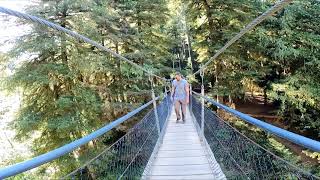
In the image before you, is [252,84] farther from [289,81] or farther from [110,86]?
[110,86]

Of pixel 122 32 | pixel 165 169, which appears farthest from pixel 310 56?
pixel 165 169

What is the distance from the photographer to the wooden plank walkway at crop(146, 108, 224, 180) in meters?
3.15

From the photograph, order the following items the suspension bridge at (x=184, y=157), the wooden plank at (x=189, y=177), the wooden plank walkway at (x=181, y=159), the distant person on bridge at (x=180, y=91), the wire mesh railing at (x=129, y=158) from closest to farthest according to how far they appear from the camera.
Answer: the suspension bridge at (x=184, y=157), the wire mesh railing at (x=129, y=158), the wooden plank at (x=189, y=177), the wooden plank walkway at (x=181, y=159), the distant person on bridge at (x=180, y=91)

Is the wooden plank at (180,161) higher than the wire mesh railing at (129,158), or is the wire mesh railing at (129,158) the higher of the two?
the wire mesh railing at (129,158)

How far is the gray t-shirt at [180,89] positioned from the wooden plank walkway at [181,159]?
67 centimetres

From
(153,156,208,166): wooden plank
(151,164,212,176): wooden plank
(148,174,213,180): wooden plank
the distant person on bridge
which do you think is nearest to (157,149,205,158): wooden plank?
(153,156,208,166): wooden plank

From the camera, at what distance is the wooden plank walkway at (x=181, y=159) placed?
10.3ft

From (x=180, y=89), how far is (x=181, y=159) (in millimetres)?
2132

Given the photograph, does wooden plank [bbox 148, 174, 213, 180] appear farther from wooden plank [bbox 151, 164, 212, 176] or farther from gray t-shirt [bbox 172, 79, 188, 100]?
gray t-shirt [bbox 172, 79, 188, 100]

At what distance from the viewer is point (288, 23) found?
11.1 metres

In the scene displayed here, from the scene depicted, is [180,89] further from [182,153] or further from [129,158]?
[129,158]

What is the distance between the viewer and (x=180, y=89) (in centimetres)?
564

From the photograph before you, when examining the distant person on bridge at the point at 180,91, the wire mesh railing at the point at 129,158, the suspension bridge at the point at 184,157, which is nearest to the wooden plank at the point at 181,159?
the suspension bridge at the point at 184,157

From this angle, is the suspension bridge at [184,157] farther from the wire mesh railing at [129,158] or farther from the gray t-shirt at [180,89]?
the gray t-shirt at [180,89]
